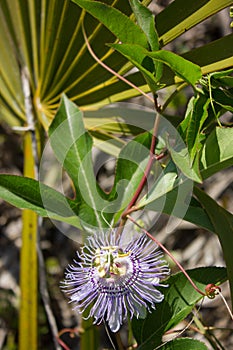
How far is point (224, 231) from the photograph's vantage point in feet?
2.36

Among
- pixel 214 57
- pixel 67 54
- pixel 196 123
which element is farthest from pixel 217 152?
pixel 67 54

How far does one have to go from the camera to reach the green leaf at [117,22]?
0.59m

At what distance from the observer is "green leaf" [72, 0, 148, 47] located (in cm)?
59

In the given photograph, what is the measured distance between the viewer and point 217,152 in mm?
648

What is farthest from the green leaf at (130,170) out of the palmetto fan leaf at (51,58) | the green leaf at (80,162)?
the palmetto fan leaf at (51,58)

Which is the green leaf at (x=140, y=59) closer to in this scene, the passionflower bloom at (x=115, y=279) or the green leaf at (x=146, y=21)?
the green leaf at (x=146, y=21)

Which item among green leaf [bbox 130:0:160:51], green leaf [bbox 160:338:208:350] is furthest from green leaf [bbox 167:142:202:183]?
green leaf [bbox 160:338:208:350]

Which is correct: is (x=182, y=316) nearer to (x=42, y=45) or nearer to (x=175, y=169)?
(x=175, y=169)

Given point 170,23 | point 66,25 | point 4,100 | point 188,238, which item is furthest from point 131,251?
point 188,238

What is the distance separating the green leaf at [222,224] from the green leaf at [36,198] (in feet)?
0.54

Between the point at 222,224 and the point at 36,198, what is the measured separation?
0.77ft

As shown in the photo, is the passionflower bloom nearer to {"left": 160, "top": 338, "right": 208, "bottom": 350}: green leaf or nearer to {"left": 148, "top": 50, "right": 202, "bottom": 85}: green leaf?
{"left": 160, "top": 338, "right": 208, "bottom": 350}: green leaf

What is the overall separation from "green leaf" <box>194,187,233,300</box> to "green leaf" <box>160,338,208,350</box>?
3.2 inches

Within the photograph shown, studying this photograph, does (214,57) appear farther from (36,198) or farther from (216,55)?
(36,198)
